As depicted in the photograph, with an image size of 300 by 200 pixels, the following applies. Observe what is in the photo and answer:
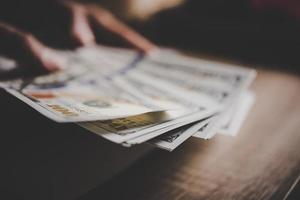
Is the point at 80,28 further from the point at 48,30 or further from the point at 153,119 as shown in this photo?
the point at 153,119

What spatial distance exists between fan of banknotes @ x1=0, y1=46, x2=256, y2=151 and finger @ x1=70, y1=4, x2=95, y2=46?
0.9 inches

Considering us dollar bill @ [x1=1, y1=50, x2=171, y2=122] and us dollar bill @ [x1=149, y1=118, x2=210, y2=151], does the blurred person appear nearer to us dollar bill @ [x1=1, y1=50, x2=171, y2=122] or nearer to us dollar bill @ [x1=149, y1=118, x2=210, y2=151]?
us dollar bill @ [x1=1, y1=50, x2=171, y2=122]

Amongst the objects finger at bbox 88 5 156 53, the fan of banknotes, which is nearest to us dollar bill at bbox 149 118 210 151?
the fan of banknotes

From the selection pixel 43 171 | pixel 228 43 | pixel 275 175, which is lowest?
pixel 43 171

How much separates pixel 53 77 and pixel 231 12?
0.75 meters

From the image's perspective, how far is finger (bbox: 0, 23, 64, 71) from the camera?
2.18 ft

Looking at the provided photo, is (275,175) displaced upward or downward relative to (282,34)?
downward

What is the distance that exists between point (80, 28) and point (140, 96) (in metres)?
0.37

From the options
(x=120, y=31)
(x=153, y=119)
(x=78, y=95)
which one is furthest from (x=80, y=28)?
(x=153, y=119)

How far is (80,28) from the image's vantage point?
2.82ft

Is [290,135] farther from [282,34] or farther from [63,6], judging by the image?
[63,6]

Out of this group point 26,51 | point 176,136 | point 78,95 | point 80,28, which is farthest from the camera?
point 80,28

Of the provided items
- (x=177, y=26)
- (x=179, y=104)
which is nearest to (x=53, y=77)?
(x=179, y=104)

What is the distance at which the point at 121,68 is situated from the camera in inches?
29.1
